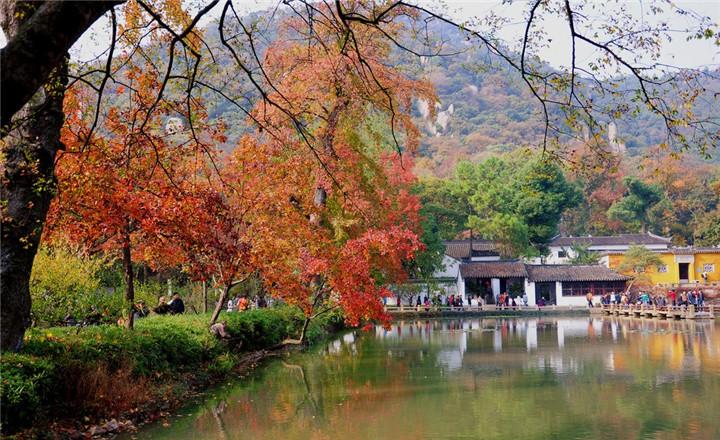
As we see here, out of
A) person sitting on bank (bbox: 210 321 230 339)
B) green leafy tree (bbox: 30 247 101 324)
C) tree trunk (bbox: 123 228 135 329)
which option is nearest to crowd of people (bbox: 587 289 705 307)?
person sitting on bank (bbox: 210 321 230 339)

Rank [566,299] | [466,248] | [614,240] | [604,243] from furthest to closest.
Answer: [614,240] → [604,243] → [466,248] → [566,299]

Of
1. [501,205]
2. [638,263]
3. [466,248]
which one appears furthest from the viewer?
[466,248]

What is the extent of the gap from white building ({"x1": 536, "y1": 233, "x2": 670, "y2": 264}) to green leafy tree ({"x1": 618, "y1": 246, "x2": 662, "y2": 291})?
7.27 meters

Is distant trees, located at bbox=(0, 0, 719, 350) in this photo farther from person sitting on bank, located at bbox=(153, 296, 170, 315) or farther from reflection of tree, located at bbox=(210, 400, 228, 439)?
person sitting on bank, located at bbox=(153, 296, 170, 315)

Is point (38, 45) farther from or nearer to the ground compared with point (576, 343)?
farther from the ground

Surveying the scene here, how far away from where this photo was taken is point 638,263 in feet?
145

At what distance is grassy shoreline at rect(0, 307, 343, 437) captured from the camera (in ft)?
23.3

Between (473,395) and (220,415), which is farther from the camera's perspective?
(473,395)

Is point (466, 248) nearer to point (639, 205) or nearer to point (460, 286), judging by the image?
point (460, 286)

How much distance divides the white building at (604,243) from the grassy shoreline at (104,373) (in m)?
43.0

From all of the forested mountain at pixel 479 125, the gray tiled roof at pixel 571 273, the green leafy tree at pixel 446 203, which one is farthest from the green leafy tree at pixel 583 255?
the forested mountain at pixel 479 125

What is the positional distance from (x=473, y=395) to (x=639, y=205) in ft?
165

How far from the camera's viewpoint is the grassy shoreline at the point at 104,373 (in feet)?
23.3

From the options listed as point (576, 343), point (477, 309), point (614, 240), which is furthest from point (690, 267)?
point (576, 343)
